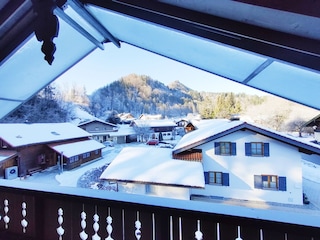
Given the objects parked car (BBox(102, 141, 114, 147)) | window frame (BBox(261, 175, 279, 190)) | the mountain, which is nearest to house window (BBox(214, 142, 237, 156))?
window frame (BBox(261, 175, 279, 190))

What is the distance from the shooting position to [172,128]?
3188mm

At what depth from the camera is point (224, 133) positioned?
2.73 metres

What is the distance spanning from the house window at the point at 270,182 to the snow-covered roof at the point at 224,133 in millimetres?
569

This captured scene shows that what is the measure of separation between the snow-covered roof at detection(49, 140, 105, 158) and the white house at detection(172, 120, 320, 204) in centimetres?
160

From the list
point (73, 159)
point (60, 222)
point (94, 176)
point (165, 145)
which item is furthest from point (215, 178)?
point (73, 159)

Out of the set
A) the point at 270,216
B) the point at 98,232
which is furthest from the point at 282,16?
the point at 98,232

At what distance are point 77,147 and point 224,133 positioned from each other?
2680 mm

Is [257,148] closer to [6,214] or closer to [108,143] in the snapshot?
[108,143]

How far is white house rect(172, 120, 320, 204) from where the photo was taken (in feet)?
8.53

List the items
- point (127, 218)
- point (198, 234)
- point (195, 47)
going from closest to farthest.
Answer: point (198, 234) < point (127, 218) < point (195, 47)

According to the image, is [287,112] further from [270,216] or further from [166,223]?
[166,223]

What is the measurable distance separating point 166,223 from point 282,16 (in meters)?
0.93

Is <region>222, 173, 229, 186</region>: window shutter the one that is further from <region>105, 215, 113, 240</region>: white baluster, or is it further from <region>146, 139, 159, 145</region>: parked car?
<region>105, 215, 113, 240</region>: white baluster

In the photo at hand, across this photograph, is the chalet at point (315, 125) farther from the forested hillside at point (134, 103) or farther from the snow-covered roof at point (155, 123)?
the snow-covered roof at point (155, 123)
